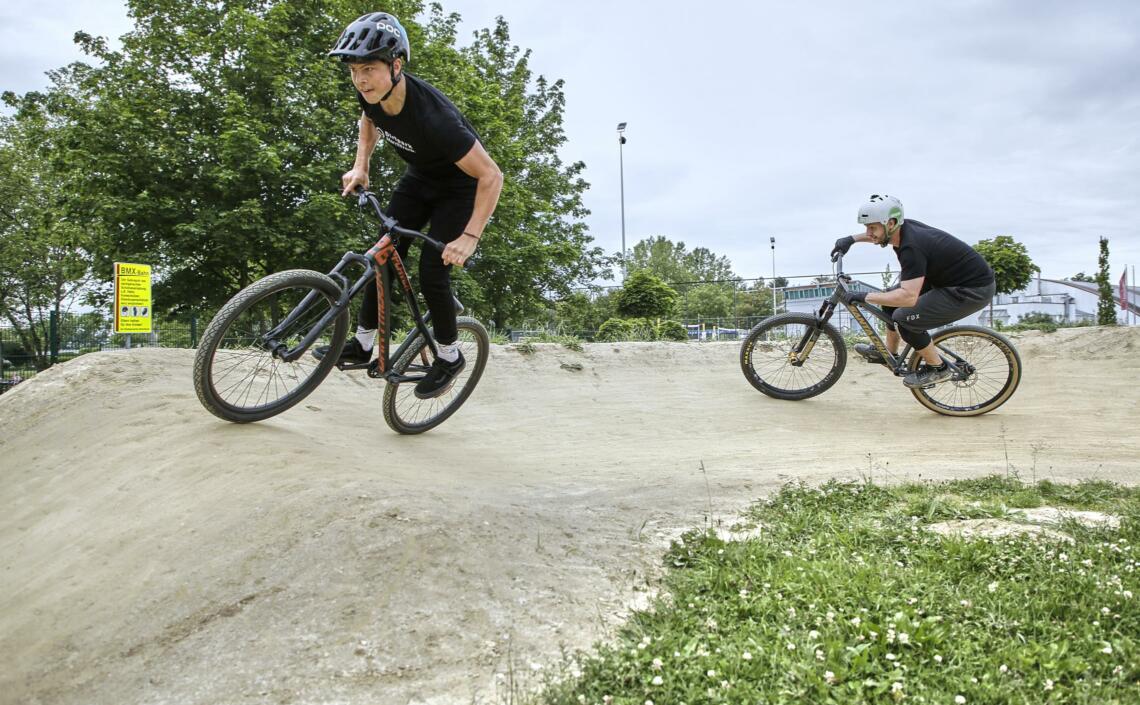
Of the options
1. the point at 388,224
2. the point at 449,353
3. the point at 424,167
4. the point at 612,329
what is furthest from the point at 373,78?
the point at 612,329

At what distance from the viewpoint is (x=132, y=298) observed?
12688 mm

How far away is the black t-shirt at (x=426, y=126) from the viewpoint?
14.4ft

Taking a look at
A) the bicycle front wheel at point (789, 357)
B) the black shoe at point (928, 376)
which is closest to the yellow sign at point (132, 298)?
the bicycle front wheel at point (789, 357)

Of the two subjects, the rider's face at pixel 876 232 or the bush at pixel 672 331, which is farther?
the bush at pixel 672 331

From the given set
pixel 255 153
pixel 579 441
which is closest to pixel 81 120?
pixel 255 153

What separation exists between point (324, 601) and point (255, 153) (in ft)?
65.1

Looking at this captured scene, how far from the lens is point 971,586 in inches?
101

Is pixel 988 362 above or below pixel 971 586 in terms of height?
above

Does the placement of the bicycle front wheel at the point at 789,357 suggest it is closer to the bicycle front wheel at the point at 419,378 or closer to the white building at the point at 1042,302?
the bicycle front wheel at the point at 419,378

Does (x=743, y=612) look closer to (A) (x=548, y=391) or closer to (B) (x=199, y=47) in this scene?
(A) (x=548, y=391)

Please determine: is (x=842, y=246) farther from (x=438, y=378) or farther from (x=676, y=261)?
(x=676, y=261)

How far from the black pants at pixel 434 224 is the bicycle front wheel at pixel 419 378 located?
15.7 inches

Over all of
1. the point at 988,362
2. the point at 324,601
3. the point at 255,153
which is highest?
the point at 255,153

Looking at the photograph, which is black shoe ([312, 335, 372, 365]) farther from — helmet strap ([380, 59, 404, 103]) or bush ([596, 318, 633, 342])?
bush ([596, 318, 633, 342])
